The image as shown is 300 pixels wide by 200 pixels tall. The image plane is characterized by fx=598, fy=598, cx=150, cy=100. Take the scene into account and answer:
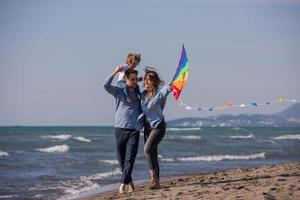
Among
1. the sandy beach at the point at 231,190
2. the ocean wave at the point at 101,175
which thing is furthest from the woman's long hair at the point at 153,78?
the ocean wave at the point at 101,175

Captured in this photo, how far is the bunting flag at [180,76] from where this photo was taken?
7.52 meters

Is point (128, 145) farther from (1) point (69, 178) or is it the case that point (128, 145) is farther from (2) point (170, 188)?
(1) point (69, 178)

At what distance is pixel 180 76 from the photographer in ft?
24.7

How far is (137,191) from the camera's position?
295 inches

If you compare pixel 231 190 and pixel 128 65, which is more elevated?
pixel 128 65

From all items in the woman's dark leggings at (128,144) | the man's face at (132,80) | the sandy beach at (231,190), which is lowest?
Answer: the sandy beach at (231,190)

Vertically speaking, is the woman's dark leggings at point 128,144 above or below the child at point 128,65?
below

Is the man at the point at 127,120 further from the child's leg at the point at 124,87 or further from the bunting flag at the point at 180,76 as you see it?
the bunting flag at the point at 180,76

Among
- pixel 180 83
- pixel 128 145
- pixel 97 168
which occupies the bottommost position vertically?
pixel 97 168

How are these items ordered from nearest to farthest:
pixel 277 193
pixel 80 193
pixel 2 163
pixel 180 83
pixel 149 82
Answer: pixel 277 193 < pixel 149 82 < pixel 180 83 < pixel 80 193 < pixel 2 163

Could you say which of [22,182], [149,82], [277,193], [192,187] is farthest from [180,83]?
[22,182]

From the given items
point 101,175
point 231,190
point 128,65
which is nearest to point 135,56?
point 128,65

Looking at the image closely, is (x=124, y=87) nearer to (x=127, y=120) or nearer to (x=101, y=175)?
(x=127, y=120)

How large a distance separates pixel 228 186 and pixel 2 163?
405 inches
